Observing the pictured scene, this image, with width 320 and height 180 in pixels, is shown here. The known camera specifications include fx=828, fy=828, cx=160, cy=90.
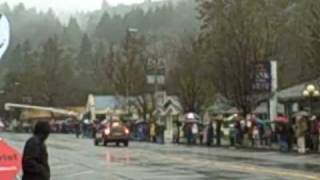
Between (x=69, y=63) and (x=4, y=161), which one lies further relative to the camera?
(x=69, y=63)

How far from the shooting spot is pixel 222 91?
55969 mm

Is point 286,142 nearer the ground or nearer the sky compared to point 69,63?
nearer the ground

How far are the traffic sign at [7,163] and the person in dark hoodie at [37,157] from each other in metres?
0.37

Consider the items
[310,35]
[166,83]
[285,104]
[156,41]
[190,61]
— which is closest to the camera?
[310,35]

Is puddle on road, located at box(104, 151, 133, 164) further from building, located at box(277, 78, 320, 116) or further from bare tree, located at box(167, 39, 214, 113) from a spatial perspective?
bare tree, located at box(167, 39, 214, 113)

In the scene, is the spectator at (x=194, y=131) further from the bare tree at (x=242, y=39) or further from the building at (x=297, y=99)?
the building at (x=297, y=99)

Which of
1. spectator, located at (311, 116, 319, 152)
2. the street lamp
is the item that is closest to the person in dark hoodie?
spectator, located at (311, 116, 319, 152)

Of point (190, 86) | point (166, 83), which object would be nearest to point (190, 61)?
point (190, 86)

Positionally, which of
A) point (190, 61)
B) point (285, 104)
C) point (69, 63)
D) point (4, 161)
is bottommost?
point (4, 161)

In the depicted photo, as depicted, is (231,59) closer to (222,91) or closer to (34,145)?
(222,91)

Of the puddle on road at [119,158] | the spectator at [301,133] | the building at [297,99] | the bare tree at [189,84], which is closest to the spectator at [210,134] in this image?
the building at [297,99]

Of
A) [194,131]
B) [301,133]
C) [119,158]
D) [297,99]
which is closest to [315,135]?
[301,133]

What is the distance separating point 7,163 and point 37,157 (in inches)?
21.4

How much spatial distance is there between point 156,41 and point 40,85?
161ft
